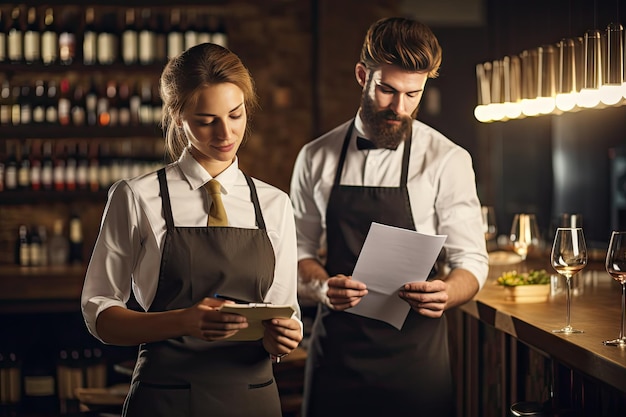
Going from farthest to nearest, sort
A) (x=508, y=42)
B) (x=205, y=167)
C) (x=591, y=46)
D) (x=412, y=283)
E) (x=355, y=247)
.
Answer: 1. (x=508, y=42)
2. (x=591, y=46)
3. (x=355, y=247)
4. (x=412, y=283)
5. (x=205, y=167)

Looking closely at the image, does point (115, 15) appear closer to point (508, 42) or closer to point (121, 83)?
point (121, 83)

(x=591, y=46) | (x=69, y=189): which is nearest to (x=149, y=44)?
(x=69, y=189)

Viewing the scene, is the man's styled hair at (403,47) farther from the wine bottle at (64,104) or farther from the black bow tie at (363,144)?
the wine bottle at (64,104)

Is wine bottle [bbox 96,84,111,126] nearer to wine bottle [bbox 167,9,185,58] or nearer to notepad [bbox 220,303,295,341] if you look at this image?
wine bottle [bbox 167,9,185,58]

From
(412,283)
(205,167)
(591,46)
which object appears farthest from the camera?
(591,46)

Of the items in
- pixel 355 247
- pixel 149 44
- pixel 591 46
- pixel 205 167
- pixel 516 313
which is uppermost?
pixel 149 44

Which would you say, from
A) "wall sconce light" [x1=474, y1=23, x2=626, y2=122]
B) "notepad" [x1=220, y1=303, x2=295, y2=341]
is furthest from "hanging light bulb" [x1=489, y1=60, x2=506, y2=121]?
"notepad" [x1=220, y1=303, x2=295, y2=341]

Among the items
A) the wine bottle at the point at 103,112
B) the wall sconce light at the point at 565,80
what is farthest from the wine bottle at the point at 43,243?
the wall sconce light at the point at 565,80

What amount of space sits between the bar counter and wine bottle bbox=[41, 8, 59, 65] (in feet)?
10.6

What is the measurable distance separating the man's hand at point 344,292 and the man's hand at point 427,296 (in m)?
0.12

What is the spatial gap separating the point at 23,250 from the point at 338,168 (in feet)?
11.2

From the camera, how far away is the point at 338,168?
2.69 m

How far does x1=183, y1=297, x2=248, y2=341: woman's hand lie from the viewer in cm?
175

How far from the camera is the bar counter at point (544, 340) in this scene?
2.12 metres
